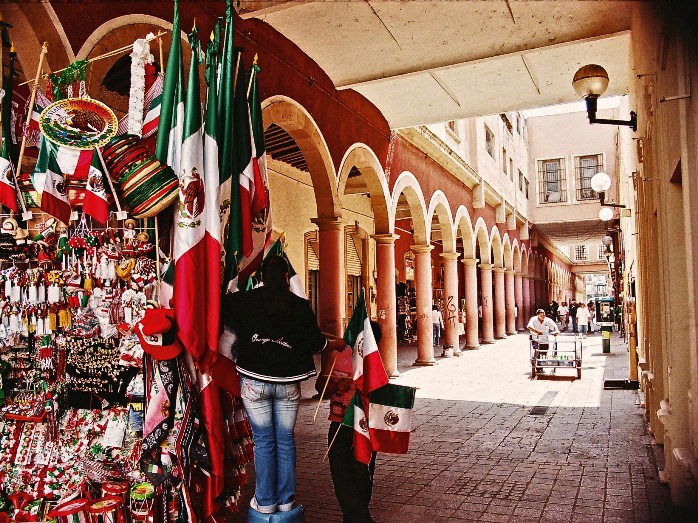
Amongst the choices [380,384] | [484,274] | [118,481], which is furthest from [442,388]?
[484,274]

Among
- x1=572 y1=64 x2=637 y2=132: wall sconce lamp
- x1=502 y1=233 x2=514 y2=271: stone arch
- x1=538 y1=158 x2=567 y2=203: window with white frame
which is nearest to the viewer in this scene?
x1=572 y1=64 x2=637 y2=132: wall sconce lamp

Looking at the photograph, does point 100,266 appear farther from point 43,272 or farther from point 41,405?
point 41,405

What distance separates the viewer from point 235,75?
4.63 meters

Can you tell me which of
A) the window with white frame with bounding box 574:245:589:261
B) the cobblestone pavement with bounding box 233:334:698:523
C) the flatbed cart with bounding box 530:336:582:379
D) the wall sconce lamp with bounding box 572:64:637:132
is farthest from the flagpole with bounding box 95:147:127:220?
the window with white frame with bounding box 574:245:589:261

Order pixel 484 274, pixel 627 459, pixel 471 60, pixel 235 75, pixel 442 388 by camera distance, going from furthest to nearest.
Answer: pixel 484 274
pixel 442 388
pixel 471 60
pixel 627 459
pixel 235 75

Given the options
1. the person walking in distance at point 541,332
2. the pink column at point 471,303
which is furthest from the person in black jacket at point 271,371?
the pink column at point 471,303

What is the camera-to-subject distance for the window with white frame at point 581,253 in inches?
2296

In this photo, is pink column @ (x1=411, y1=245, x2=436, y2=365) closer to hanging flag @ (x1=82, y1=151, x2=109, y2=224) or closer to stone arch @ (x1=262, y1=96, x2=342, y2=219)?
stone arch @ (x1=262, y1=96, x2=342, y2=219)

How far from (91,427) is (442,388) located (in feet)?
28.0

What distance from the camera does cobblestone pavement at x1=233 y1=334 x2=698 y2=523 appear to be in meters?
4.80

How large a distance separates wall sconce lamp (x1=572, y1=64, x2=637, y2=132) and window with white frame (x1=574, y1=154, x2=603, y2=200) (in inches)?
1037

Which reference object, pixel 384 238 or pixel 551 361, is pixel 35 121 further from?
pixel 551 361

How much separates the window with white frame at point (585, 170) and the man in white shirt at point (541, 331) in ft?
67.9

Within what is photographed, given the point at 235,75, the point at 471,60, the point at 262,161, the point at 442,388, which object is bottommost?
the point at 442,388
